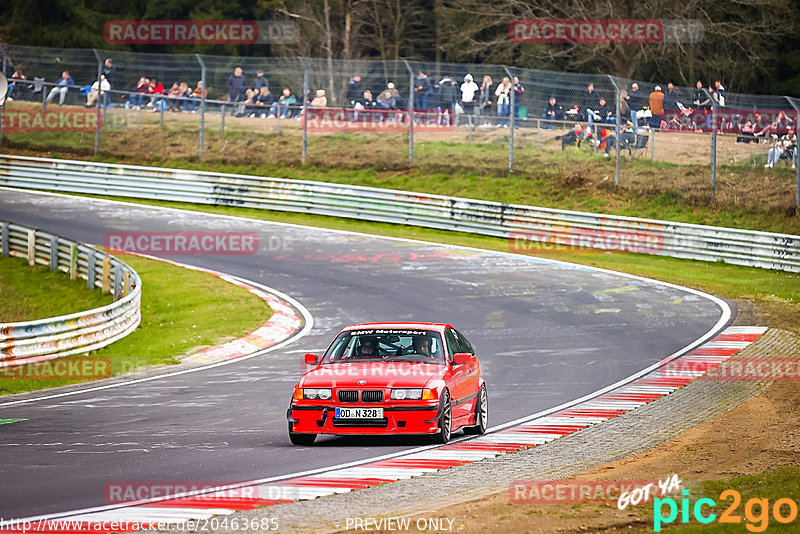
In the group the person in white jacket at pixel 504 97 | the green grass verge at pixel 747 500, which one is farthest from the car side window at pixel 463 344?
the person in white jacket at pixel 504 97

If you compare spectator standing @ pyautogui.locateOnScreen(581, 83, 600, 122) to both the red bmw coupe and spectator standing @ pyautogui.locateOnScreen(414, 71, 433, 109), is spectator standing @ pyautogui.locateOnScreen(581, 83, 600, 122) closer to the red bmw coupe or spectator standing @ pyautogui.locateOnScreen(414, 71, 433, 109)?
spectator standing @ pyautogui.locateOnScreen(414, 71, 433, 109)

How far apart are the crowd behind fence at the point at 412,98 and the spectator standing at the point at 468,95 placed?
1.1 inches

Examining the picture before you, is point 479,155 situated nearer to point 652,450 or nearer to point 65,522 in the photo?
point 652,450

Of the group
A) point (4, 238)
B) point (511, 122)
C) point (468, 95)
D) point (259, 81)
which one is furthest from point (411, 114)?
point (4, 238)

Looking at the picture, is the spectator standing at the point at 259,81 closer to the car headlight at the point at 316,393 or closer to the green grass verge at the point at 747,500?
the car headlight at the point at 316,393

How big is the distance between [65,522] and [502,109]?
A: 2576cm

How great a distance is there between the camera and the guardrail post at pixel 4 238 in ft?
94.3

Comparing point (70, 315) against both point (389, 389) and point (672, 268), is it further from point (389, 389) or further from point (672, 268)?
point (672, 268)

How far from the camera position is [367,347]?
12055 millimetres

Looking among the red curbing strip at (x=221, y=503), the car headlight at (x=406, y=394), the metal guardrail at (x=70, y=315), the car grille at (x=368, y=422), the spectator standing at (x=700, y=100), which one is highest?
the spectator standing at (x=700, y=100)

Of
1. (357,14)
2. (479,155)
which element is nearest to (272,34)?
(357,14)

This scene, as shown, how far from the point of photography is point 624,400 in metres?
14.4

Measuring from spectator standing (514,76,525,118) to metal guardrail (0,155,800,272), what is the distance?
3.26 meters

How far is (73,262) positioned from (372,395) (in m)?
16.8
